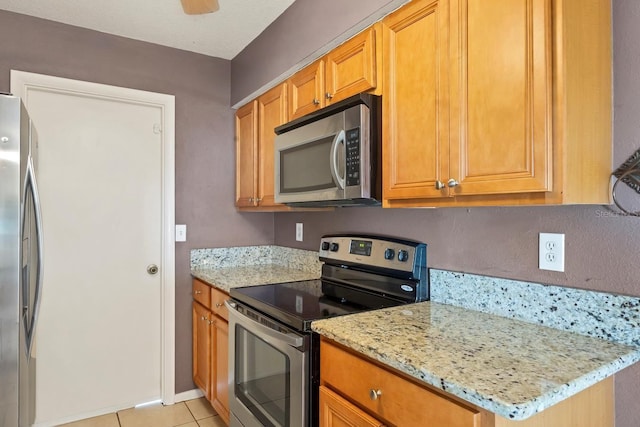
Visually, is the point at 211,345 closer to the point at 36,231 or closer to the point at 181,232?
the point at 181,232

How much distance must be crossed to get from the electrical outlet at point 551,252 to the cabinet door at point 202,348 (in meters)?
1.84

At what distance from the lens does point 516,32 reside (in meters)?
1.04

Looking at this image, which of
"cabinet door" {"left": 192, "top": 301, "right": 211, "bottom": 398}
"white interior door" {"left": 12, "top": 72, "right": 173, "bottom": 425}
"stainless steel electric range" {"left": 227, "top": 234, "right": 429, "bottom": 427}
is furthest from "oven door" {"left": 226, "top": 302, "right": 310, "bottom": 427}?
"white interior door" {"left": 12, "top": 72, "right": 173, "bottom": 425}

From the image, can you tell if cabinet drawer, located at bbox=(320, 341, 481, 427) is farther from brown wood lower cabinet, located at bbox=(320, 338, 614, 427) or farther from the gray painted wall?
the gray painted wall

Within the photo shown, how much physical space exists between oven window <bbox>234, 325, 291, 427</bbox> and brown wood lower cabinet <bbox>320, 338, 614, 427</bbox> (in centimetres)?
24

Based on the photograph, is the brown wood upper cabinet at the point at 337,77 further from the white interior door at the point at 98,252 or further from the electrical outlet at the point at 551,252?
the white interior door at the point at 98,252

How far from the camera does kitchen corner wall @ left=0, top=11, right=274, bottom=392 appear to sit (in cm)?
229

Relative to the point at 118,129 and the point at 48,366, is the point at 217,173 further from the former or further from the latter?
the point at 48,366

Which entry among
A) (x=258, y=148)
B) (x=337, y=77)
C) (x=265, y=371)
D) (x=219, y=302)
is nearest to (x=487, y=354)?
(x=265, y=371)

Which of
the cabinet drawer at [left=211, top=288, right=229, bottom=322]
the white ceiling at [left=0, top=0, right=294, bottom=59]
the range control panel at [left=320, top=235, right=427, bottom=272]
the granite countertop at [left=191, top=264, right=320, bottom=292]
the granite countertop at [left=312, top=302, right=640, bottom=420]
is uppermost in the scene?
the white ceiling at [left=0, top=0, right=294, bottom=59]

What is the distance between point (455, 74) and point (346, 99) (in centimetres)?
48

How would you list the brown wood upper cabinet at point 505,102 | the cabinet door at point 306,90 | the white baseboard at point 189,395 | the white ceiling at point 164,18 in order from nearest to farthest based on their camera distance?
the brown wood upper cabinet at point 505,102 < the cabinet door at point 306,90 < the white ceiling at point 164,18 < the white baseboard at point 189,395

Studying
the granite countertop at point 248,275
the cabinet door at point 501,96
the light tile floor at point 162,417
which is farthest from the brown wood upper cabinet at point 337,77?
the light tile floor at point 162,417

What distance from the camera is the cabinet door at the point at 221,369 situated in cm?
213
